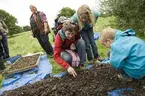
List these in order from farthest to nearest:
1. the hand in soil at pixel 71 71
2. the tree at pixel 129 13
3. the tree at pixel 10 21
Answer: the tree at pixel 10 21, the tree at pixel 129 13, the hand in soil at pixel 71 71

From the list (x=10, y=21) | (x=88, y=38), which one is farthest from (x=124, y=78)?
(x=10, y=21)

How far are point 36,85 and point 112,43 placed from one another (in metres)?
1.71

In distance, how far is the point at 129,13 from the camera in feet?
25.0

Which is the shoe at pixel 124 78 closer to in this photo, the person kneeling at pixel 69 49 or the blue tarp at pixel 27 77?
the person kneeling at pixel 69 49

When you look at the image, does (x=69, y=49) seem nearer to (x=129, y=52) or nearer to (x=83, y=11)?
(x=83, y=11)

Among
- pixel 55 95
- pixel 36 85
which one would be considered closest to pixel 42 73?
pixel 36 85

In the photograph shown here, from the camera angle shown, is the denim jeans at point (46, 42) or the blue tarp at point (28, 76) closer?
the blue tarp at point (28, 76)

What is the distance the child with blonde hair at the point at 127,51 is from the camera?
3424 millimetres

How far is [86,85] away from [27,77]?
95.6 inches

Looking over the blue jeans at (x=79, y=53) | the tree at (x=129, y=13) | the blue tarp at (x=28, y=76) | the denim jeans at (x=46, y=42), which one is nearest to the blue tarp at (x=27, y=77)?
the blue tarp at (x=28, y=76)

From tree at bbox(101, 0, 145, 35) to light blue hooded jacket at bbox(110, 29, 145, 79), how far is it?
3.99 metres

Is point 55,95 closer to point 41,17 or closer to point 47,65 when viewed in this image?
point 47,65

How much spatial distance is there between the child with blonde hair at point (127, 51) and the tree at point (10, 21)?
3049 centimetres

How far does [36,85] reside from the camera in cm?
457
